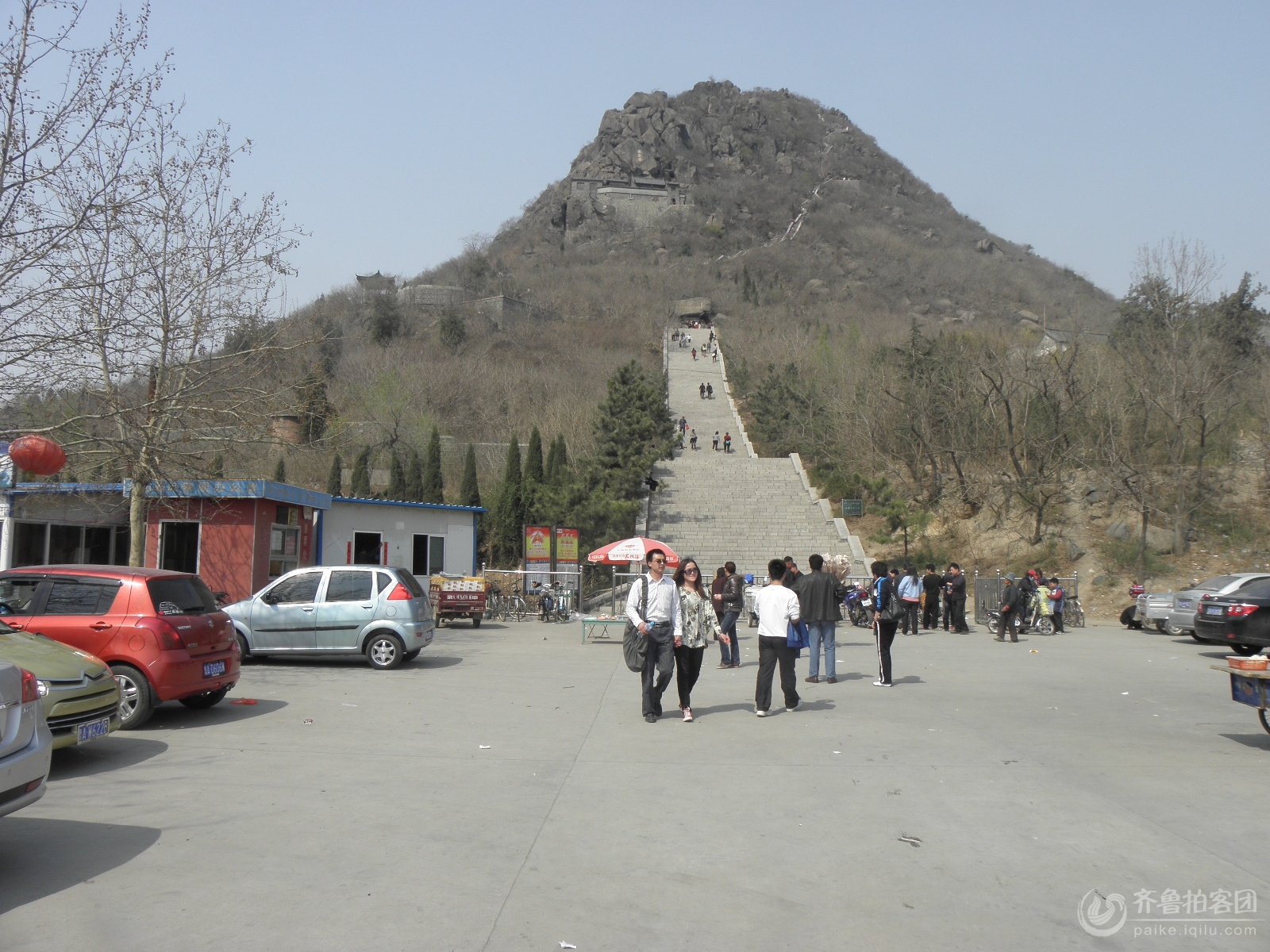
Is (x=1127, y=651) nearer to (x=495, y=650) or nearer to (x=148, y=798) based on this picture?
(x=495, y=650)

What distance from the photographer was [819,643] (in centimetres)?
1311

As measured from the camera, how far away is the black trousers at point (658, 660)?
9.89 metres

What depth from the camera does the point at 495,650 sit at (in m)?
17.3

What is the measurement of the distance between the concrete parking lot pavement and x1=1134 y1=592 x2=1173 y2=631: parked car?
11.7 metres

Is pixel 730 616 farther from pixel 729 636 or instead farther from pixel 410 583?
pixel 410 583

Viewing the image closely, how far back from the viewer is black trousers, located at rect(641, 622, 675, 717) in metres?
9.89

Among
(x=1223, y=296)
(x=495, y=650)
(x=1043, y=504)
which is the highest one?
(x=1223, y=296)

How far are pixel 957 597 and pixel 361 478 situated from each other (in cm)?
2591

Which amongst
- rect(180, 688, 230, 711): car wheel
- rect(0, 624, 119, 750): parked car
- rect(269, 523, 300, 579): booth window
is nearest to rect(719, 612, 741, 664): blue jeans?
rect(180, 688, 230, 711): car wheel

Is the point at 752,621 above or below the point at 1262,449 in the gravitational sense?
below

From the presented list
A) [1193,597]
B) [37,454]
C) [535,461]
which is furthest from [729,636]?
[535,461]

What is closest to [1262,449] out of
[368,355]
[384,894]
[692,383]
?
[384,894]

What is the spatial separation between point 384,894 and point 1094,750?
261 inches

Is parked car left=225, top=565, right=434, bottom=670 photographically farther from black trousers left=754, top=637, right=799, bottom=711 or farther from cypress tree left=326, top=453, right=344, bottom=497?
cypress tree left=326, top=453, right=344, bottom=497
